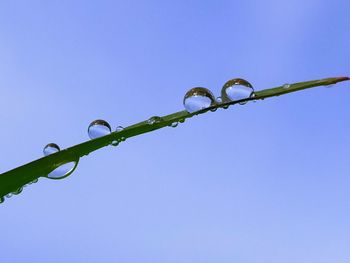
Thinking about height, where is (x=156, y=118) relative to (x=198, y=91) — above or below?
below

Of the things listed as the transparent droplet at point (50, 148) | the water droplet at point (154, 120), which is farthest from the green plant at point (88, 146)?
the transparent droplet at point (50, 148)

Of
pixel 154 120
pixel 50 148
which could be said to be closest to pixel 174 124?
pixel 154 120

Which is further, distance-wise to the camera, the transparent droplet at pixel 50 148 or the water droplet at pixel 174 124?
the transparent droplet at pixel 50 148

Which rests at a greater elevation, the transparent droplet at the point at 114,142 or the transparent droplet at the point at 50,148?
the transparent droplet at the point at 50,148

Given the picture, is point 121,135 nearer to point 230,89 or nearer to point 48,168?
point 48,168

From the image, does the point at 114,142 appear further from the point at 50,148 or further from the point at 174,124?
the point at 50,148

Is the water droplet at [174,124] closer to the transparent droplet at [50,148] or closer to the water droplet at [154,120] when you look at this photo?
the water droplet at [154,120]

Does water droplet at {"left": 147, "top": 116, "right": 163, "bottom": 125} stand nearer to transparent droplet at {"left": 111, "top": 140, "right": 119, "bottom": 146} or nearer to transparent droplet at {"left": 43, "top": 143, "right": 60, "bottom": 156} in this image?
transparent droplet at {"left": 111, "top": 140, "right": 119, "bottom": 146}

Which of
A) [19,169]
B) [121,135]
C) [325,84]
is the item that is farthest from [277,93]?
[19,169]

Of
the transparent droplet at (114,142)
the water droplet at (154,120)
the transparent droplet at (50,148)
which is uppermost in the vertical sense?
the transparent droplet at (50,148)
